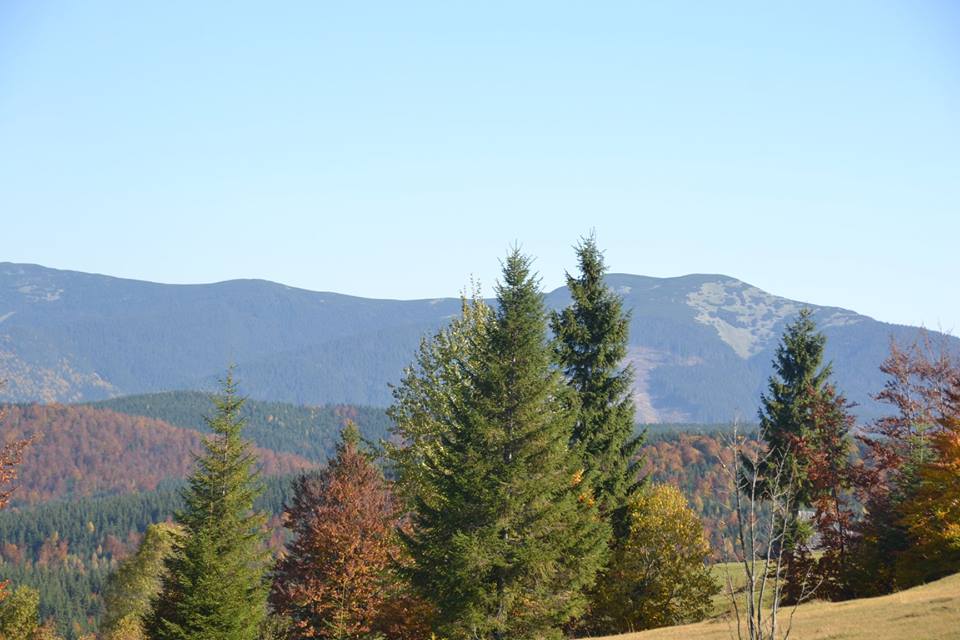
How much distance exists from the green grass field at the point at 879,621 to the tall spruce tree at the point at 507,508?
225 inches

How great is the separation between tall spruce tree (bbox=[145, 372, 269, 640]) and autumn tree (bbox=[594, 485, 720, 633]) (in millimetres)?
17135

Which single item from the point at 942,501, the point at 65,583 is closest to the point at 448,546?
the point at 942,501

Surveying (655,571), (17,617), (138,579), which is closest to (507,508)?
(655,571)

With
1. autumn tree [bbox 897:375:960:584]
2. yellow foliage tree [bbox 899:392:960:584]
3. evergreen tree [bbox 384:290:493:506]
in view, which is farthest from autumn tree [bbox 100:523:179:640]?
yellow foliage tree [bbox 899:392:960:584]

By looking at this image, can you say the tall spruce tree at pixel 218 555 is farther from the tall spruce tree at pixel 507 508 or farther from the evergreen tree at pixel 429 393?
Answer: the tall spruce tree at pixel 507 508

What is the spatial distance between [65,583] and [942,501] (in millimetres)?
194921

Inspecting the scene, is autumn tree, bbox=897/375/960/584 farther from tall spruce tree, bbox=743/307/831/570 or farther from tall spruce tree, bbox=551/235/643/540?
tall spruce tree, bbox=551/235/643/540

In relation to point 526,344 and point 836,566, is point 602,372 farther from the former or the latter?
point 836,566

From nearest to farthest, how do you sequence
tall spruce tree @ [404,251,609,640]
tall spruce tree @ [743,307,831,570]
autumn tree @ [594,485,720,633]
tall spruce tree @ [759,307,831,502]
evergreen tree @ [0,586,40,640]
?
tall spruce tree @ [404,251,609,640]
autumn tree @ [594,485,720,633]
tall spruce tree @ [743,307,831,570]
tall spruce tree @ [759,307,831,502]
evergreen tree @ [0,586,40,640]

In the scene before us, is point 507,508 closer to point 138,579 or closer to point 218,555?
point 218,555

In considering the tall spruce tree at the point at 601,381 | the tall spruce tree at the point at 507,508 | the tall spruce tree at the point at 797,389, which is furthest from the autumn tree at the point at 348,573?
the tall spruce tree at the point at 797,389

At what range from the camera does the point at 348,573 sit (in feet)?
159

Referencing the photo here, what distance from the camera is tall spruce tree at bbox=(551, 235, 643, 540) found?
156 feet

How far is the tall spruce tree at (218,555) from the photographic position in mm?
43312
